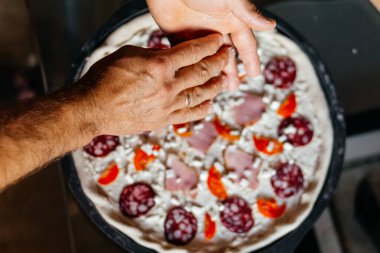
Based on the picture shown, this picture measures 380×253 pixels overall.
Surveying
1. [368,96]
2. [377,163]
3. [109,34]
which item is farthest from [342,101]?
[109,34]

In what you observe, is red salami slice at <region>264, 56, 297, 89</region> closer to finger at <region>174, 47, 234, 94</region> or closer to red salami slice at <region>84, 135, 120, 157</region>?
finger at <region>174, 47, 234, 94</region>

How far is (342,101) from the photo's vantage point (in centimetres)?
141

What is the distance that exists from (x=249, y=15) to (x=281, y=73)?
32 cm

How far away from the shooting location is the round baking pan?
1218 millimetres

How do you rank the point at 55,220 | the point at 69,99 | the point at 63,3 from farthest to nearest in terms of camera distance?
the point at 63,3 → the point at 55,220 → the point at 69,99

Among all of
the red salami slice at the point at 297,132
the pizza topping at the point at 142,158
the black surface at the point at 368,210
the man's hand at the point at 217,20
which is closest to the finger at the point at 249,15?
the man's hand at the point at 217,20

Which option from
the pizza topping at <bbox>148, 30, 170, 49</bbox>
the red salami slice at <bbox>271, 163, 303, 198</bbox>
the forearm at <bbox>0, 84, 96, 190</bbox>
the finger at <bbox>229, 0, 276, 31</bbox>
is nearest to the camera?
the forearm at <bbox>0, 84, 96, 190</bbox>

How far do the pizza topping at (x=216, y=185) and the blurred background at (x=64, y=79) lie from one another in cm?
26

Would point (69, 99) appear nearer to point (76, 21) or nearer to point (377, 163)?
point (76, 21)

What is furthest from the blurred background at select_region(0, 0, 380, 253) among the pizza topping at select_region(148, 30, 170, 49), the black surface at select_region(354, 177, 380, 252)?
the pizza topping at select_region(148, 30, 170, 49)

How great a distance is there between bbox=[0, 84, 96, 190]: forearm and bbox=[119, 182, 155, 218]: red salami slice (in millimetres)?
341

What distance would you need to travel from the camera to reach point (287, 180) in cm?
125

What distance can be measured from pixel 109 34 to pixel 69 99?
48cm

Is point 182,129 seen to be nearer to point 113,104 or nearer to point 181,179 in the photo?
point 181,179
